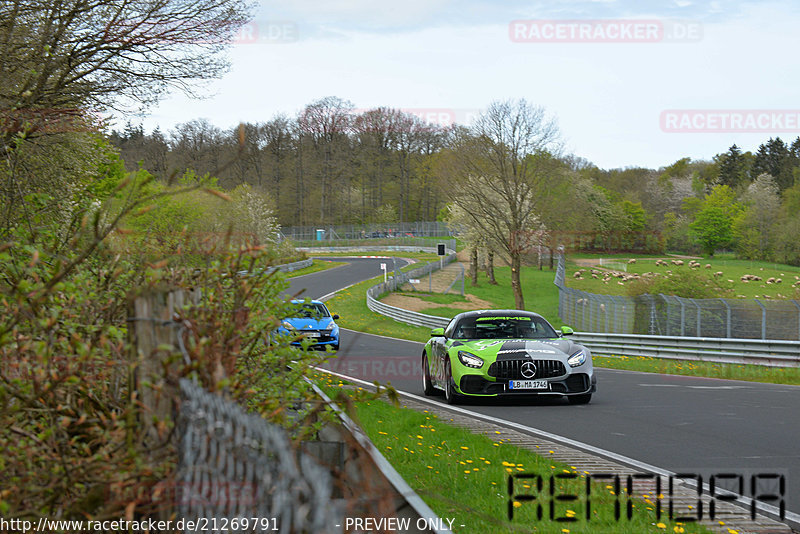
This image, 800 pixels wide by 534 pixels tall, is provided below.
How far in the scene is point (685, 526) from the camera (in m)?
5.93

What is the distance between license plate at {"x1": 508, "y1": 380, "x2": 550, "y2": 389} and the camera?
41.5 ft

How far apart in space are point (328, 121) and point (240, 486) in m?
101

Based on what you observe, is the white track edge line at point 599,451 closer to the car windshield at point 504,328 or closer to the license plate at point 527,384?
the license plate at point 527,384

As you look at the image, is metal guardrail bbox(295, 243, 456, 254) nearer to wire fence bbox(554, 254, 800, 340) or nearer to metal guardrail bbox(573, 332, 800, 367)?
wire fence bbox(554, 254, 800, 340)

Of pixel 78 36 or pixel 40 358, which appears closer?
pixel 40 358

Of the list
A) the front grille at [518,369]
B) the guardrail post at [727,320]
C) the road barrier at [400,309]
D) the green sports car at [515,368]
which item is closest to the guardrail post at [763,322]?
the guardrail post at [727,320]

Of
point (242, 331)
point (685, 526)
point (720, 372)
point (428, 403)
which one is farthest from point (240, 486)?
point (720, 372)

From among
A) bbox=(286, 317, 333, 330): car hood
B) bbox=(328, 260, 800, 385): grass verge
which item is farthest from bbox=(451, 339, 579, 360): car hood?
bbox=(286, 317, 333, 330): car hood

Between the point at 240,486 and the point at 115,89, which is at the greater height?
the point at 115,89

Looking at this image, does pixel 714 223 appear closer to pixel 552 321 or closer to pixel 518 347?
pixel 552 321

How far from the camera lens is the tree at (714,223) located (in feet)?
411

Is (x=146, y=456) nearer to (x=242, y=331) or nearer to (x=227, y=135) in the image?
(x=242, y=331)

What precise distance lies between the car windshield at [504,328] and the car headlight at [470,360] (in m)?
0.68

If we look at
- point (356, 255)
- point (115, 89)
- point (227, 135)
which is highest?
point (227, 135)
